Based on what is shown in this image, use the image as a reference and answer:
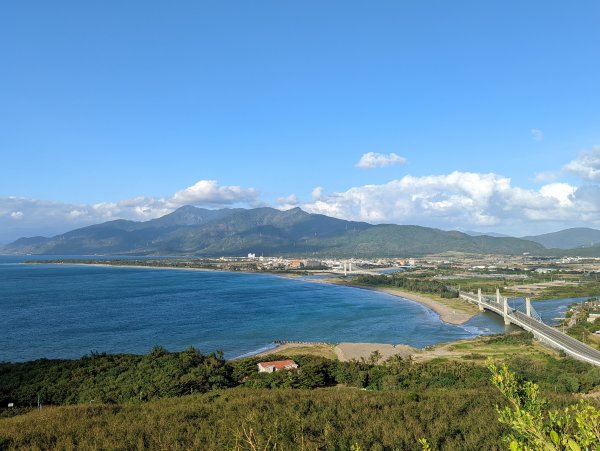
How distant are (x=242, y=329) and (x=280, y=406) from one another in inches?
1368

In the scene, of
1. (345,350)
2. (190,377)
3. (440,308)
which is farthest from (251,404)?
(440,308)

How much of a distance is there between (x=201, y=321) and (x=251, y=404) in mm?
39094

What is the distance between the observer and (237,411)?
13.9 metres

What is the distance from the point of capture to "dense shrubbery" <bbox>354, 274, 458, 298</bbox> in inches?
3164

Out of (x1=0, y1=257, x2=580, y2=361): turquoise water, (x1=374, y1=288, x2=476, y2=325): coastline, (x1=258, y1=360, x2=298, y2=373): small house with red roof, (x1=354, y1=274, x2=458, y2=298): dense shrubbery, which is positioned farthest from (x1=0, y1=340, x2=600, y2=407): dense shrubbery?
(x1=354, y1=274, x2=458, y2=298): dense shrubbery

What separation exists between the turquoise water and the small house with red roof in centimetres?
959

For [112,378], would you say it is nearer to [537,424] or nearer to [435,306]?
[537,424]

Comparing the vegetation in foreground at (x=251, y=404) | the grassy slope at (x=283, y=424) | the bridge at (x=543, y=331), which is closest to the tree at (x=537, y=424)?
the vegetation in foreground at (x=251, y=404)

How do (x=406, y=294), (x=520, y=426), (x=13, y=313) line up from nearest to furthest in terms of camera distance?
(x=520, y=426) → (x=13, y=313) → (x=406, y=294)

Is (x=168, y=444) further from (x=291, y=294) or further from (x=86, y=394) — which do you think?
(x=291, y=294)

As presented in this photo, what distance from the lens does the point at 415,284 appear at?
89.7m

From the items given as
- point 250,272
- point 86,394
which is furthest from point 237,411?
point 250,272

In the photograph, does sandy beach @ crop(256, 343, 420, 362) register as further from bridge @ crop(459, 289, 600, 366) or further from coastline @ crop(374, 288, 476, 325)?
coastline @ crop(374, 288, 476, 325)

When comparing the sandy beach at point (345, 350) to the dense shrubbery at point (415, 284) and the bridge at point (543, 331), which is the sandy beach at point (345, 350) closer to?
the bridge at point (543, 331)
